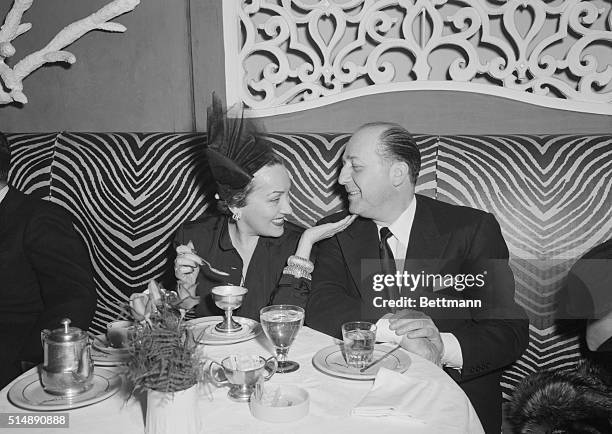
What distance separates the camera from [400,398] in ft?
4.58

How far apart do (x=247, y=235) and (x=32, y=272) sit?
2.74 ft

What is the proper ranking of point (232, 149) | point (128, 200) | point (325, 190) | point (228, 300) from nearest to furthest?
1. point (228, 300)
2. point (232, 149)
3. point (325, 190)
4. point (128, 200)

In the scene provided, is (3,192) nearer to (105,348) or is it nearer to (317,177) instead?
(105,348)

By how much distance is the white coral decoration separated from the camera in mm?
3258

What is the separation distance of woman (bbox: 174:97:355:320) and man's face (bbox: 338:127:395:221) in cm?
12

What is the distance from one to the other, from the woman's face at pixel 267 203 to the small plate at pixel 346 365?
0.75 m

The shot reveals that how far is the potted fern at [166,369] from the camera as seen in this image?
1168 mm

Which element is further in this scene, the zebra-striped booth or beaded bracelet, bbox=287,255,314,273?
the zebra-striped booth

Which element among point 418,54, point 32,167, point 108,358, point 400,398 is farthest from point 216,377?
point 418,54

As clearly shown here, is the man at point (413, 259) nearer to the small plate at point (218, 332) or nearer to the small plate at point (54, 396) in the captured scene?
the small plate at point (218, 332)

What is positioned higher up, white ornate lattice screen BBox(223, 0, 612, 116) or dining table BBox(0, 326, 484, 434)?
white ornate lattice screen BBox(223, 0, 612, 116)

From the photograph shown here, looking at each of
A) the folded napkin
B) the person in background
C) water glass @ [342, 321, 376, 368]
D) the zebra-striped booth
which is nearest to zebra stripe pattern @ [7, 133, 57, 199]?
the zebra-striped booth

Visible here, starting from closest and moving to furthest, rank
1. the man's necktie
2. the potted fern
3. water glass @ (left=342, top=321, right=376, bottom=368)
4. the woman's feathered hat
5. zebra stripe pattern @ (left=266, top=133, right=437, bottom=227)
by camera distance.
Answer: the potted fern, water glass @ (left=342, top=321, right=376, bottom=368), the woman's feathered hat, the man's necktie, zebra stripe pattern @ (left=266, top=133, right=437, bottom=227)

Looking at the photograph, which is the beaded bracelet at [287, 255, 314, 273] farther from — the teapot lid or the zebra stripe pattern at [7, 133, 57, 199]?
the zebra stripe pattern at [7, 133, 57, 199]
